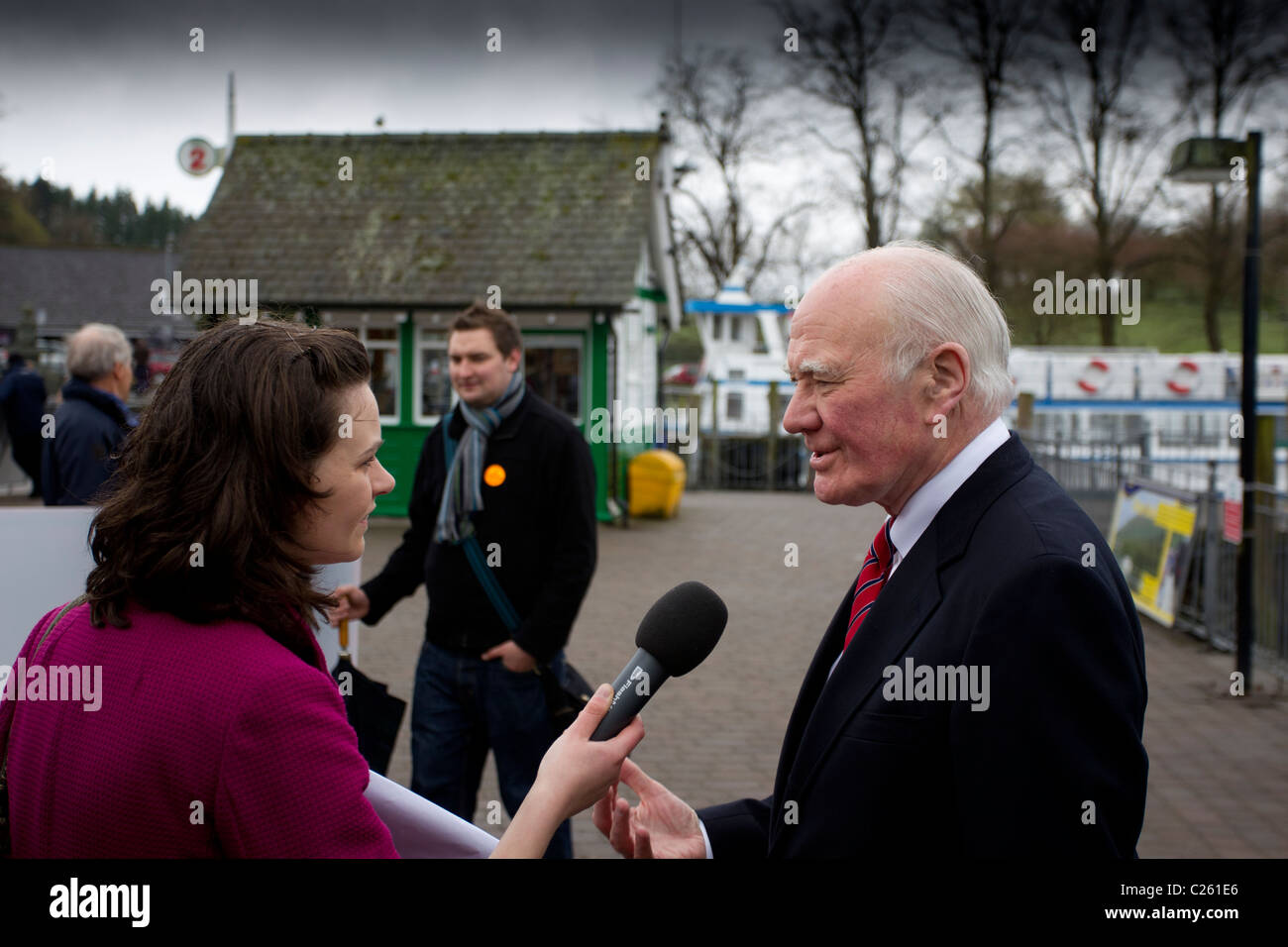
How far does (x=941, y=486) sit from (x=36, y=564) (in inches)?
88.1

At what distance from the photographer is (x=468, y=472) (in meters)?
4.13

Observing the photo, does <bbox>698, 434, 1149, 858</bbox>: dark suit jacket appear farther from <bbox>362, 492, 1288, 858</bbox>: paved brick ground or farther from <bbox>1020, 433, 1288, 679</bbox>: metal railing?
<bbox>1020, 433, 1288, 679</bbox>: metal railing

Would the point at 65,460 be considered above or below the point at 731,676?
above

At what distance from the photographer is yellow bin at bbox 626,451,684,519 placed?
59.2ft

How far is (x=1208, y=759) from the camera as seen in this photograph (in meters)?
6.30

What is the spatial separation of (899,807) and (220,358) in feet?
3.95

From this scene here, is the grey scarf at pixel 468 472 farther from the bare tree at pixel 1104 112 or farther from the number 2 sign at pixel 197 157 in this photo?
the number 2 sign at pixel 197 157

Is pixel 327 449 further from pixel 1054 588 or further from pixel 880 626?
pixel 1054 588

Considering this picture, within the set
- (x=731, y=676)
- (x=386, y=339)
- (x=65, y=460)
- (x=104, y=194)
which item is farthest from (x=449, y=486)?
(x=104, y=194)

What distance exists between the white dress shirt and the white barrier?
1.99m

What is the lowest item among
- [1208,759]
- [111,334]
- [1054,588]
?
[1208,759]

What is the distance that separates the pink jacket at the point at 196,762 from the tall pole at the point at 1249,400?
779 centimetres

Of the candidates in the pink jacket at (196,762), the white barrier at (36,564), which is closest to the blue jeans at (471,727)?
the white barrier at (36,564)
